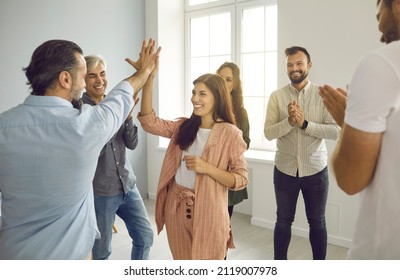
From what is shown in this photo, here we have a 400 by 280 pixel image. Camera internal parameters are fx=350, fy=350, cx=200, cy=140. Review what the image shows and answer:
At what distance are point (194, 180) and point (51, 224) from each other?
73cm

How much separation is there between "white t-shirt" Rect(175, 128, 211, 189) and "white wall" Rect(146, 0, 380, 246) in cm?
164

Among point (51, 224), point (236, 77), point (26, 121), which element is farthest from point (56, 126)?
point (236, 77)

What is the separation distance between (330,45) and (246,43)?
1256 mm

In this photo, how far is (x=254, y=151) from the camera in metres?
3.99

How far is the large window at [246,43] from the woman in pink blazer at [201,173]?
225cm

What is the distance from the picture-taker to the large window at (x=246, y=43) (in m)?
3.91

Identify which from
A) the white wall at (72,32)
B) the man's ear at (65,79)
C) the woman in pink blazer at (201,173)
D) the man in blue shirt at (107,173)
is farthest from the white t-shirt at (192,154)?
the white wall at (72,32)

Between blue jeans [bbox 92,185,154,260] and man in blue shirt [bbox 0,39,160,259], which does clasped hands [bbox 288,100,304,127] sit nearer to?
blue jeans [bbox 92,185,154,260]

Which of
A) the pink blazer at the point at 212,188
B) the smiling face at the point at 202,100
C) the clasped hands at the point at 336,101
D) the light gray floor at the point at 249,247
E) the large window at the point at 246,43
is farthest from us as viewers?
the large window at the point at 246,43

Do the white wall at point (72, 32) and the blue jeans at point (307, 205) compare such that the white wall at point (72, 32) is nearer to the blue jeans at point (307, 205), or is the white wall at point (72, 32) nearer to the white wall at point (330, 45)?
the white wall at point (330, 45)

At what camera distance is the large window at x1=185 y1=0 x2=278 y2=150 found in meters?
3.91

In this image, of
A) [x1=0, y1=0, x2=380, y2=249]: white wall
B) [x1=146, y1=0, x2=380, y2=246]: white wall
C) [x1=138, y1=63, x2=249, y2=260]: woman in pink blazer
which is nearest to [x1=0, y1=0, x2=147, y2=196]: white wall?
[x1=0, y1=0, x2=380, y2=249]: white wall

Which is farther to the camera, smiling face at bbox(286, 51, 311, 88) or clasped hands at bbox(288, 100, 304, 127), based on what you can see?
smiling face at bbox(286, 51, 311, 88)

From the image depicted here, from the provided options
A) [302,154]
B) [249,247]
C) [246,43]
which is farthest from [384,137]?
[246,43]
